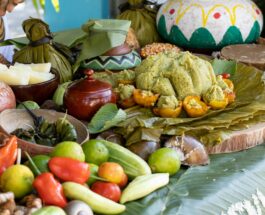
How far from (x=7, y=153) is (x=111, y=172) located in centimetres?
25

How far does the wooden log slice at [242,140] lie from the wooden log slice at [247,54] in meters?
0.55

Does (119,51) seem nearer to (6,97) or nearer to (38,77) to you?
(38,77)

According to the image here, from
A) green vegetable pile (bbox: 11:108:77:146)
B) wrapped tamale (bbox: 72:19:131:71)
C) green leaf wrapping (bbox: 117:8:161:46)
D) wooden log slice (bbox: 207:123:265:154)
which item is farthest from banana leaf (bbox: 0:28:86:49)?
wooden log slice (bbox: 207:123:265:154)

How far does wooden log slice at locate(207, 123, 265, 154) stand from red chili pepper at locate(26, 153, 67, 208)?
1.86ft

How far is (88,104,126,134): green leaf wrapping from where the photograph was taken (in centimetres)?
150

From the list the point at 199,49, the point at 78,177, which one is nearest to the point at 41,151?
the point at 78,177

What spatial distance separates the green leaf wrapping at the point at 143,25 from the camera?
2.56 metres

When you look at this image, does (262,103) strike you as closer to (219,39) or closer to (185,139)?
(185,139)

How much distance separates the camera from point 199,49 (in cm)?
247

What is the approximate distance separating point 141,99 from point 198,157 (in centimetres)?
29

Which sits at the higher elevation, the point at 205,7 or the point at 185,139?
the point at 205,7

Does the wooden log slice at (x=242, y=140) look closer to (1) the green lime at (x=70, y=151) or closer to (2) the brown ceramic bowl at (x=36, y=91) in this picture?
(1) the green lime at (x=70, y=151)

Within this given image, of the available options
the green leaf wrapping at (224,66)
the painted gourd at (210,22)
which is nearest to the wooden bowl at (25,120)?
the green leaf wrapping at (224,66)

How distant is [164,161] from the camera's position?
52.1 inches
